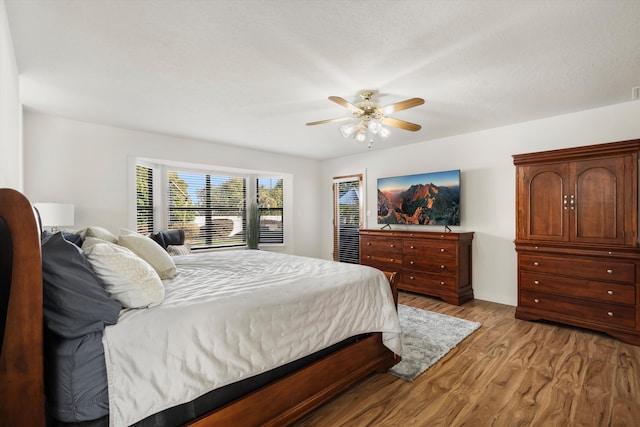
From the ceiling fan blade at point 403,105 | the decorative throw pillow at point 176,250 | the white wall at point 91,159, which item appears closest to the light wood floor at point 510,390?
the ceiling fan blade at point 403,105

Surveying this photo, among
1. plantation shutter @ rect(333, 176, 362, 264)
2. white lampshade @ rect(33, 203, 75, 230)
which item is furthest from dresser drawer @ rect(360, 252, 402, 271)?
white lampshade @ rect(33, 203, 75, 230)

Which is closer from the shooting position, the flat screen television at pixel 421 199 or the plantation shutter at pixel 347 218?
the flat screen television at pixel 421 199

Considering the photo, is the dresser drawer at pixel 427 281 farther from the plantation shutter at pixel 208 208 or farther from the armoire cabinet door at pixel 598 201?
the plantation shutter at pixel 208 208

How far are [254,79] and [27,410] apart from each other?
248 cm

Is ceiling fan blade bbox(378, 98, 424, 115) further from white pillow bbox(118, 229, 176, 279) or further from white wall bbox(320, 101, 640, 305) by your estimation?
white pillow bbox(118, 229, 176, 279)

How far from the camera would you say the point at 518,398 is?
205 cm

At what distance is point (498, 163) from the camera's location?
13.8 ft

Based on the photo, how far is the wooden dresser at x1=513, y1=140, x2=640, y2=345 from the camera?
292 cm

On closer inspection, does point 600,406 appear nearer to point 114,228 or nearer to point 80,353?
point 80,353

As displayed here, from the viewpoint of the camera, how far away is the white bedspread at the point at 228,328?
1.28 meters

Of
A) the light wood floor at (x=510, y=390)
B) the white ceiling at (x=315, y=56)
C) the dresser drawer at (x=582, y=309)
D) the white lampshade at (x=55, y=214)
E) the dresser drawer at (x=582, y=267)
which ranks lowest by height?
the light wood floor at (x=510, y=390)

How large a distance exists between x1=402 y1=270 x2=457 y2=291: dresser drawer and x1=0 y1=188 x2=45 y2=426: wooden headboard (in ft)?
13.7

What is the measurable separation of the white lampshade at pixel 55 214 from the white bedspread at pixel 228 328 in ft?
5.84

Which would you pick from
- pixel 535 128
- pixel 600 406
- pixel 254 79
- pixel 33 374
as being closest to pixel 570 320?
pixel 600 406
